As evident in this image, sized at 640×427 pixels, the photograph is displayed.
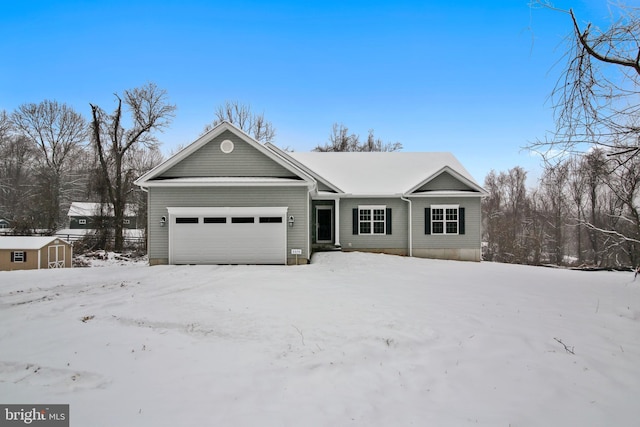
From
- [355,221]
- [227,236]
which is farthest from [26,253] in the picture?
[355,221]

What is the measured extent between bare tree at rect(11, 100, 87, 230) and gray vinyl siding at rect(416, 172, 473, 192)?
3539 cm

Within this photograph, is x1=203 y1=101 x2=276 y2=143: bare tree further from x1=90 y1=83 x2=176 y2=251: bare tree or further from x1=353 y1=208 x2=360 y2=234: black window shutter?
x1=353 y1=208 x2=360 y2=234: black window shutter

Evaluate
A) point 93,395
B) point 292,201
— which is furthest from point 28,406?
point 292,201

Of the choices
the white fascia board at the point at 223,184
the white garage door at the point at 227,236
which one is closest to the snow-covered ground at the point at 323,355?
the white garage door at the point at 227,236

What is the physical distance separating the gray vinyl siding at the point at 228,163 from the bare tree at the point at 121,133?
Result: 17.4 m

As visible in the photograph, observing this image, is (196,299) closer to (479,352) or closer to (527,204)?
(479,352)

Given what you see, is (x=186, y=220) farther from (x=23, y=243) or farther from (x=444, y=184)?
(x=23, y=243)

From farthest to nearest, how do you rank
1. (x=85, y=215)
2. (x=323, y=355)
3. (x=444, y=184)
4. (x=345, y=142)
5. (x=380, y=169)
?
(x=85, y=215) < (x=345, y=142) < (x=380, y=169) < (x=444, y=184) < (x=323, y=355)

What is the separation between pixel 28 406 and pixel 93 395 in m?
0.59

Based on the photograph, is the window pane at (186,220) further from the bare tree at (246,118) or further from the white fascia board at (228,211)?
the bare tree at (246,118)

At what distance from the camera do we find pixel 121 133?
27.5 metres

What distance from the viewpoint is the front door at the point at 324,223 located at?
1675 centimetres

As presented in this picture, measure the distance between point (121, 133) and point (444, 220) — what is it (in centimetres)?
2619

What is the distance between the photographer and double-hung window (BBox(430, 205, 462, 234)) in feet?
53.0
